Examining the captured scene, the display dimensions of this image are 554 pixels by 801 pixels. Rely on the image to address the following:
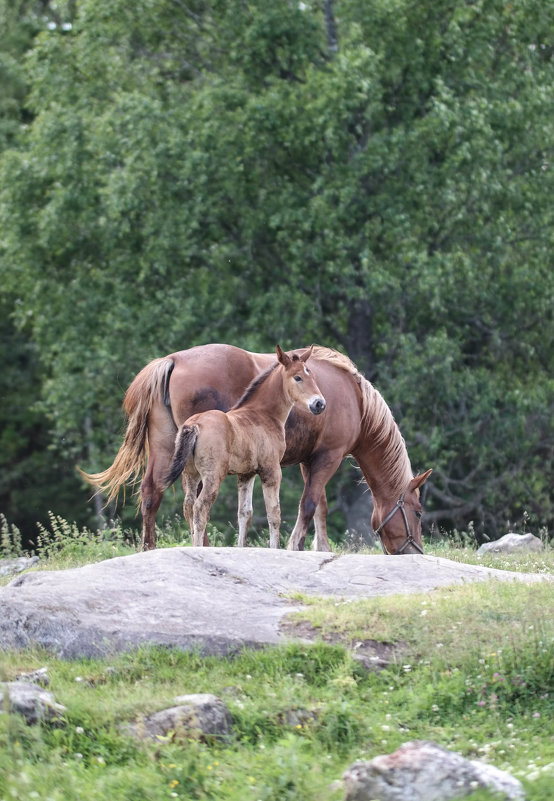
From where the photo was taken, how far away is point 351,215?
778 inches

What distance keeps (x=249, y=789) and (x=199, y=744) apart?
1.79 feet

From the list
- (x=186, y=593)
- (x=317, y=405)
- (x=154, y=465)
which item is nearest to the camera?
(x=186, y=593)

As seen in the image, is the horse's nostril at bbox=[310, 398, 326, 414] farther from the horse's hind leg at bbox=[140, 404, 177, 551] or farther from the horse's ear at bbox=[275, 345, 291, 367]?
the horse's hind leg at bbox=[140, 404, 177, 551]

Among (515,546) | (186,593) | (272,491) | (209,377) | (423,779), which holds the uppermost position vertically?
(423,779)

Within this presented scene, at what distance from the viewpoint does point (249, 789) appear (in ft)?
18.1

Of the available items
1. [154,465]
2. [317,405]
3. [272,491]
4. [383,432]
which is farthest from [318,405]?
[154,465]

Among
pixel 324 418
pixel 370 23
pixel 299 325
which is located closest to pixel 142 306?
pixel 299 325

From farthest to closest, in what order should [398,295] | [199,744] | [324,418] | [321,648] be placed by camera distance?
[398,295]
[324,418]
[321,648]
[199,744]

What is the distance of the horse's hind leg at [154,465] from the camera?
10664mm

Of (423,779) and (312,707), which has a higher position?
(423,779)

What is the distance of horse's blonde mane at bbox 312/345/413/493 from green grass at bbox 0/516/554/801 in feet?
11.2

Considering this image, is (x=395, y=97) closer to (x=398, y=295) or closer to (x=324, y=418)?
A: (x=398, y=295)

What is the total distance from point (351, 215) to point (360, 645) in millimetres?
13467

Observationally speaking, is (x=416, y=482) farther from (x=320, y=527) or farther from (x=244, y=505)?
(x=244, y=505)
